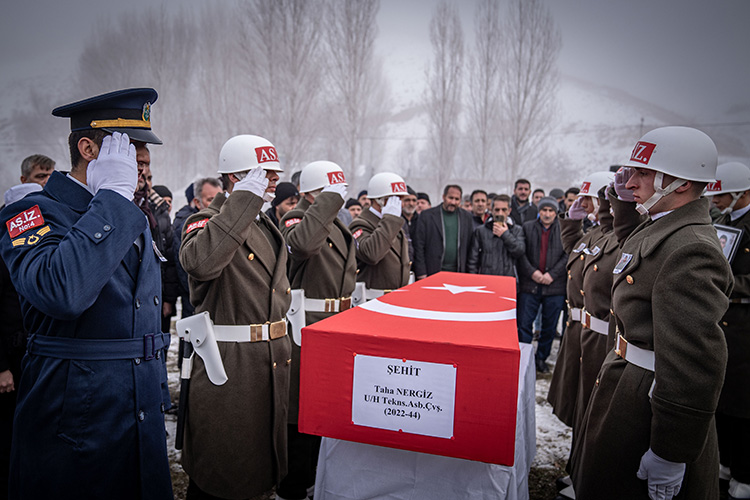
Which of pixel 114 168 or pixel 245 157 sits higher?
pixel 245 157

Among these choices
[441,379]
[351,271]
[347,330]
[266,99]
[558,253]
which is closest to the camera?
[441,379]

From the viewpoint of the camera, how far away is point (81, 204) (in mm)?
1609

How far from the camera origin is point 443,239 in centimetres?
628

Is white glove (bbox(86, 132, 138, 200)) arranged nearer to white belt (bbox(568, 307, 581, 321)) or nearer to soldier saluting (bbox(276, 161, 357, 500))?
soldier saluting (bbox(276, 161, 357, 500))

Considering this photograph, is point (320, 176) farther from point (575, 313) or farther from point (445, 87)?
point (445, 87)

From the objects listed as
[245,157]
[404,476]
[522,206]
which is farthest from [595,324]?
[522,206]

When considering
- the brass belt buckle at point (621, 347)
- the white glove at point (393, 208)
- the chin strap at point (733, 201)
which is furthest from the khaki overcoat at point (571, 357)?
the white glove at point (393, 208)

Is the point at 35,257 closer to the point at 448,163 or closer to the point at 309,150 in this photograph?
the point at 309,150

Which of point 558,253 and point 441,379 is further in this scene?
point 558,253

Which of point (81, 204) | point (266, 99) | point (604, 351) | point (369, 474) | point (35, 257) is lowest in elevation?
point (369, 474)

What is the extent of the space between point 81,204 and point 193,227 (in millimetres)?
687

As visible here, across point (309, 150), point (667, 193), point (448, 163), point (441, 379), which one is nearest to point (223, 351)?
point (441, 379)

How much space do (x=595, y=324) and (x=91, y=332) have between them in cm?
280

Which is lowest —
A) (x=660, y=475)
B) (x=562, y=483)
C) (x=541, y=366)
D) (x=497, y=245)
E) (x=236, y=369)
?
(x=541, y=366)
